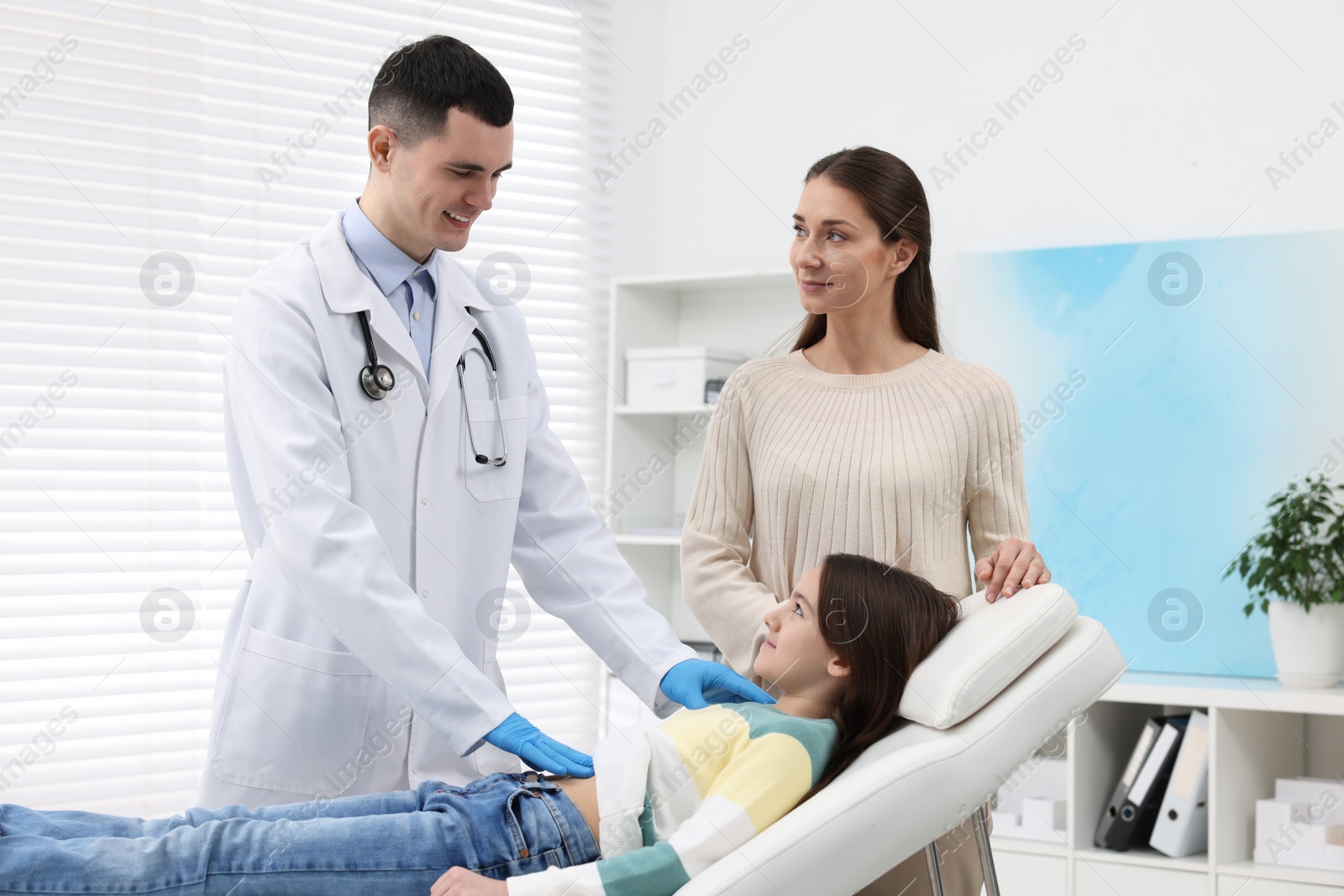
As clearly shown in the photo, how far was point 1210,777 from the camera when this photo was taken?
255cm

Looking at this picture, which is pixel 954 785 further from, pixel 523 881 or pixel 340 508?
pixel 340 508

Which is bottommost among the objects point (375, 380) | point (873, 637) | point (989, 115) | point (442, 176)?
point (873, 637)

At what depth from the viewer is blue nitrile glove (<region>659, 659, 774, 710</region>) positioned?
1638 mm

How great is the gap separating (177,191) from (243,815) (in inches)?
83.5

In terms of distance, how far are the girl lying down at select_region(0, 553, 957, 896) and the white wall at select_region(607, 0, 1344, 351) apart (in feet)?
5.61

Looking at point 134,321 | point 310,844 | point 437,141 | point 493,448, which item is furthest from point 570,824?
point 134,321

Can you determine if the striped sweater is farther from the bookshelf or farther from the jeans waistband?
the bookshelf

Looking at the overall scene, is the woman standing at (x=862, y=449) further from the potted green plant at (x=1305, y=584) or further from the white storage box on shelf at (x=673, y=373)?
the white storage box on shelf at (x=673, y=373)

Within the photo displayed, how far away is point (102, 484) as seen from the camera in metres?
2.93

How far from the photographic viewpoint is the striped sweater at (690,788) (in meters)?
1.32

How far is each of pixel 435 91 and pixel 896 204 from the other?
0.68 meters

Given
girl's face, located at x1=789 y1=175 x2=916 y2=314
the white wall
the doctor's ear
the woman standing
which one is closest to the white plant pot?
the white wall

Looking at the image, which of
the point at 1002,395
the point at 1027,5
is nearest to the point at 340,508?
the point at 1002,395

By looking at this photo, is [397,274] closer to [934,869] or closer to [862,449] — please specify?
[862,449]
